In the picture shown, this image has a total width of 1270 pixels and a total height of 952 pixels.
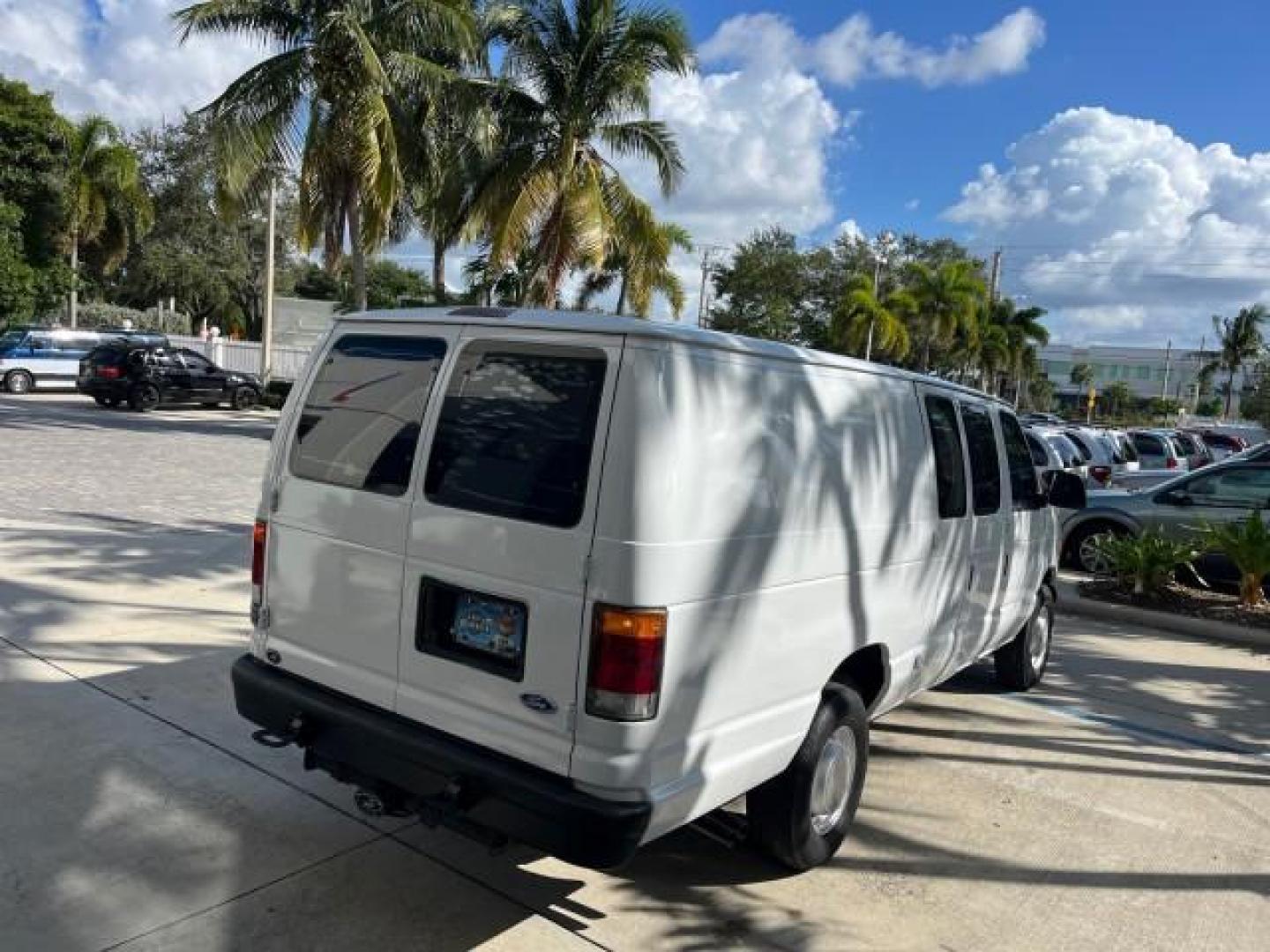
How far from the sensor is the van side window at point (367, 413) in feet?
11.6

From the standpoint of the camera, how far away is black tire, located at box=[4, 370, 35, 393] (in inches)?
1041

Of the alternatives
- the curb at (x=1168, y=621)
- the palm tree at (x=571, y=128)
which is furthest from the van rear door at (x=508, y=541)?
the palm tree at (x=571, y=128)

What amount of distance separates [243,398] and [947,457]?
83.3ft

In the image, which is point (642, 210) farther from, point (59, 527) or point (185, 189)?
point (185, 189)

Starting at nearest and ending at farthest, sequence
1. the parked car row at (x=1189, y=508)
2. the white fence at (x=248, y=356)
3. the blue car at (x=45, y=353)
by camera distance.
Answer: the parked car row at (x=1189, y=508) → the blue car at (x=45, y=353) → the white fence at (x=248, y=356)

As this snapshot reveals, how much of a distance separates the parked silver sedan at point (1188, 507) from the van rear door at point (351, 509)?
9463mm

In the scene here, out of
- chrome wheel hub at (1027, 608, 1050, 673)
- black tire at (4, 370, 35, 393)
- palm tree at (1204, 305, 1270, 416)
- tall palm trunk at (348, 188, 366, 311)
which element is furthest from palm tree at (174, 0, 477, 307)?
palm tree at (1204, 305, 1270, 416)

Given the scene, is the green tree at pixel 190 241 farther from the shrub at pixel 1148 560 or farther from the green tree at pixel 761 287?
the shrub at pixel 1148 560

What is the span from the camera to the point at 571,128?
1950 centimetres

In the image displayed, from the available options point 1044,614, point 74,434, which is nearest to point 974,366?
point 74,434

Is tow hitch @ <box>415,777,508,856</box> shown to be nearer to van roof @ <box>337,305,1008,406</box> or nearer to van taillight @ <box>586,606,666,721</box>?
van taillight @ <box>586,606,666,721</box>

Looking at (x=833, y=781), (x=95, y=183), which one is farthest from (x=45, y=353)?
(x=833, y=781)

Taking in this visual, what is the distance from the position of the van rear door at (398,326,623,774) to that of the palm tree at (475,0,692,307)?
15.8 meters

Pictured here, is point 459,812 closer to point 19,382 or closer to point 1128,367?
point 19,382
